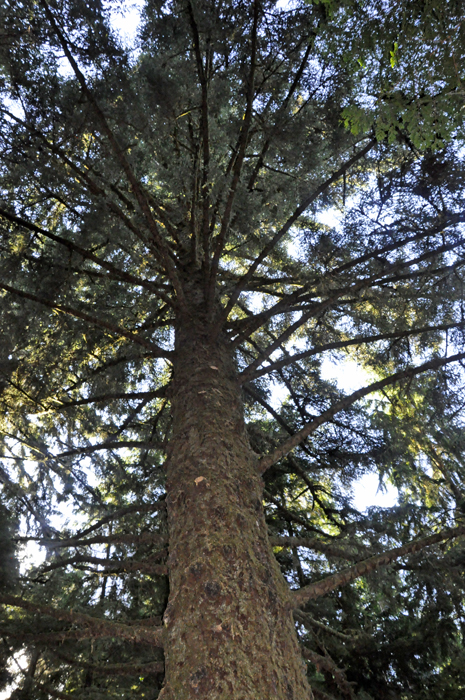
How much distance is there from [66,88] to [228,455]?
4.57m

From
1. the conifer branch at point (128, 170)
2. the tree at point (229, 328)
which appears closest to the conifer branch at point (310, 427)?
the tree at point (229, 328)

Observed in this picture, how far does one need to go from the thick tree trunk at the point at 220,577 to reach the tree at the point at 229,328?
0.01m

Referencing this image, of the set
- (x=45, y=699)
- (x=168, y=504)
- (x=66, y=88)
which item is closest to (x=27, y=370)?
(x=66, y=88)

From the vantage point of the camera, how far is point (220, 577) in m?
1.94

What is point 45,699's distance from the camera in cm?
563

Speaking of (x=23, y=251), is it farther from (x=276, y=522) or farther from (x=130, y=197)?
(x=276, y=522)

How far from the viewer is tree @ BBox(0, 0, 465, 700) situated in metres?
2.27

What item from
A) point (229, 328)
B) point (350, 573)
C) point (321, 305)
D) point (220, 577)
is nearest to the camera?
point (220, 577)

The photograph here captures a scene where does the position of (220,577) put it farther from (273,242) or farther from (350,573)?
(273,242)

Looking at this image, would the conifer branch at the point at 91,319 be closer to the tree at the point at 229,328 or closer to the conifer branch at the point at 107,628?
the tree at the point at 229,328

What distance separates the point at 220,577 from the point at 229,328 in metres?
3.24

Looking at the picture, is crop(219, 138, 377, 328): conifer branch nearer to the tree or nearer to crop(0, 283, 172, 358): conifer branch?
the tree

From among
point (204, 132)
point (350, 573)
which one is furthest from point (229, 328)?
point (350, 573)

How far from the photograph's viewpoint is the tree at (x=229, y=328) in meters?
2.27
